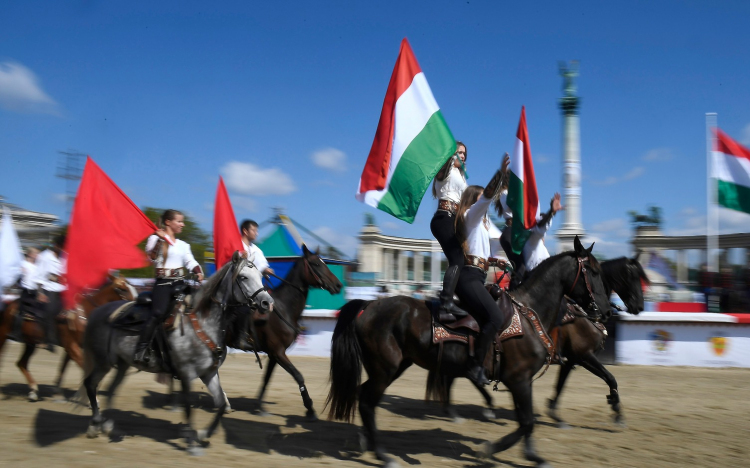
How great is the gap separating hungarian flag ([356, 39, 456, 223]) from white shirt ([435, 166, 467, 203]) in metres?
0.14

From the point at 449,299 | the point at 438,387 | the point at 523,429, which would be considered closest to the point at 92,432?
the point at 438,387

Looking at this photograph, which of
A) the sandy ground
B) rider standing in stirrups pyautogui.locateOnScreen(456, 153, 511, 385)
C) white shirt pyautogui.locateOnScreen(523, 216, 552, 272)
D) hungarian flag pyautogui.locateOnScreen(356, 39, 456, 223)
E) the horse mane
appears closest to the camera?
rider standing in stirrups pyautogui.locateOnScreen(456, 153, 511, 385)

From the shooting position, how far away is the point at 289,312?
888 cm

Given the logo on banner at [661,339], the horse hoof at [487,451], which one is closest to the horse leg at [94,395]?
A: the horse hoof at [487,451]

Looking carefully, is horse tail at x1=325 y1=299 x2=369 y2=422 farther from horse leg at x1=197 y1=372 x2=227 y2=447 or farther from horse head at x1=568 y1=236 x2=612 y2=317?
horse head at x1=568 y1=236 x2=612 y2=317

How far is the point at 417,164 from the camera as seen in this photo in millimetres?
6375

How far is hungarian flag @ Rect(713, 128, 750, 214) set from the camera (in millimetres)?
12500

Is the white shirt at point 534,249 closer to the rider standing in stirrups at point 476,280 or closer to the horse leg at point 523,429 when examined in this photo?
the rider standing in stirrups at point 476,280

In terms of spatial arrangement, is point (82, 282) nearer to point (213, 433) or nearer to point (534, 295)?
point (213, 433)

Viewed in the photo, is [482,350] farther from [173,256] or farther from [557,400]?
[173,256]

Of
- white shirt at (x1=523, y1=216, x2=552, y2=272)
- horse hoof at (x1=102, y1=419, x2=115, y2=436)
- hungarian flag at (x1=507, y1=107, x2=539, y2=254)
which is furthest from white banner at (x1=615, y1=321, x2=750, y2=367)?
horse hoof at (x1=102, y1=419, x2=115, y2=436)

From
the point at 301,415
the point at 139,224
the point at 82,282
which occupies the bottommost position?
the point at 301,415

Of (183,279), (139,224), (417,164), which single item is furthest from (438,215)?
(139,224)

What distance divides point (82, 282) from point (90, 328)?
57cm
